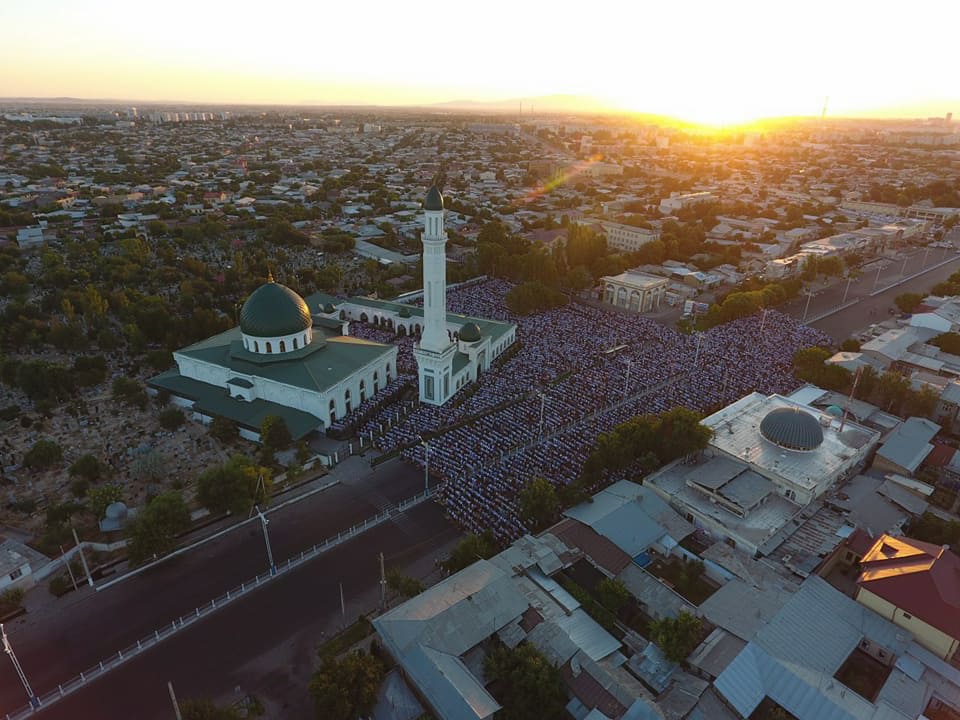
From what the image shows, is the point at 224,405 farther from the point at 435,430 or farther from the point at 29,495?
the point at 435,430

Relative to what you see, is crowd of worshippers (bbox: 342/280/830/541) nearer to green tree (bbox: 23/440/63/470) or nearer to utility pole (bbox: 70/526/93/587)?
utility pole (bbox: 70/526/93/587)

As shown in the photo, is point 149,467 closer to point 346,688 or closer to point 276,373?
point 276,373

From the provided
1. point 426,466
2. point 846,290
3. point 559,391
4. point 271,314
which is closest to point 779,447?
point 559,391

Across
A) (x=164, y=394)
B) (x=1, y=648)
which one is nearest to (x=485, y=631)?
(x=1, y=648)

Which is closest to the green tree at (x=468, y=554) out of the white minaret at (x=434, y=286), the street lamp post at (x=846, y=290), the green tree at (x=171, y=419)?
the white minaret at (x=434, y=286)

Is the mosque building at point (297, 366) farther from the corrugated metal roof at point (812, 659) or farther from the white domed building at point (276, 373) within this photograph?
the corrugated metal roof at point (812, 659)

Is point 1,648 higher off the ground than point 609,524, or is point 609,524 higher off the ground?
point 609,524
